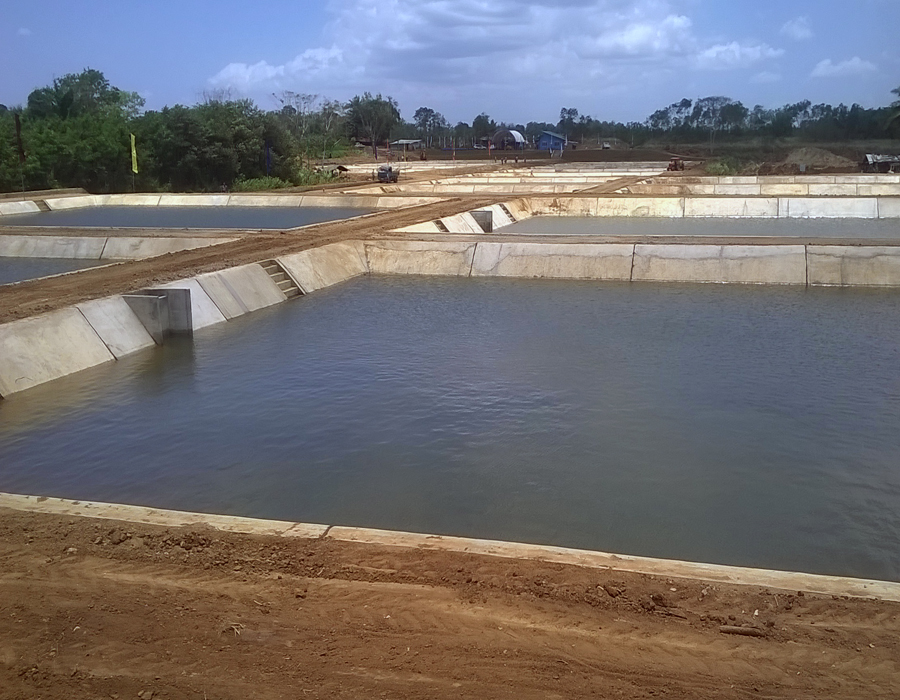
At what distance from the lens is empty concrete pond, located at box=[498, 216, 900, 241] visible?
82.6ft

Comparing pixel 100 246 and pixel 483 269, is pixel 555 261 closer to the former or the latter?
pixel 483 269

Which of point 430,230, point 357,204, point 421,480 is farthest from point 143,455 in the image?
point 357,204

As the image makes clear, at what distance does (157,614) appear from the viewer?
4.95 meters

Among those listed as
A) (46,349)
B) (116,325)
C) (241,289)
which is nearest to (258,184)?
(241,289)

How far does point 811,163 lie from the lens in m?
59.7

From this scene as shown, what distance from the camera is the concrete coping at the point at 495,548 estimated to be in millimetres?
5168

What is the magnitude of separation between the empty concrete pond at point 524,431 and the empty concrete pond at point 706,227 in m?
11.1

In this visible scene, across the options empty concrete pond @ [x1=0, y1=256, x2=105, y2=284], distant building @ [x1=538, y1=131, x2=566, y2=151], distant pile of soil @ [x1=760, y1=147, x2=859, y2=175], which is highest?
distant building @ [x1=538, y1=131, x2=566, y2=151]

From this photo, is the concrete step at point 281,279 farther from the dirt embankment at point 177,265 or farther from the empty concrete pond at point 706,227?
the empty concrete pond at point 706,227

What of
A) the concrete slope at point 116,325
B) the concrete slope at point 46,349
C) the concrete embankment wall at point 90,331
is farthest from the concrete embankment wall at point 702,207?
the concrete slope at point 46,349

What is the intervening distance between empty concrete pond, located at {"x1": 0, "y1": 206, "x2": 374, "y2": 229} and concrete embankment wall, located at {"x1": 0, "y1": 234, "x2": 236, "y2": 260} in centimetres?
437

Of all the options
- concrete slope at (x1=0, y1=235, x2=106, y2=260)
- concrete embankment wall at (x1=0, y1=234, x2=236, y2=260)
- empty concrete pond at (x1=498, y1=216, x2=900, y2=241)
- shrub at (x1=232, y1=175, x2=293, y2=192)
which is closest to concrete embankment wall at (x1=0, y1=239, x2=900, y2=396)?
concrete embankment wall at (x1=0, y1=234, x2=236, y2=260)

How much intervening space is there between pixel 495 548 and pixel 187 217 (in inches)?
1091

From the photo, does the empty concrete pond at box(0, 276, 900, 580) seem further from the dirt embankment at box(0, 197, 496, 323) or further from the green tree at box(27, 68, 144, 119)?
the green tree at box(27, 68, 144, 119)
